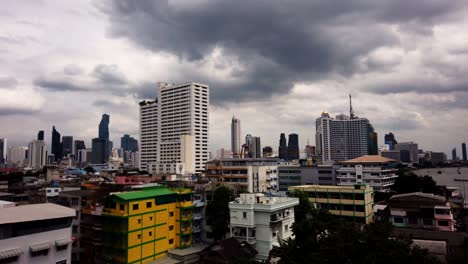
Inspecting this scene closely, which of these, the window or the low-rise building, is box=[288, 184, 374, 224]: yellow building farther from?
the window

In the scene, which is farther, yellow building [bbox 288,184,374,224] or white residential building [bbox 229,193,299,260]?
yellow building [bbox 288,184,374,224]

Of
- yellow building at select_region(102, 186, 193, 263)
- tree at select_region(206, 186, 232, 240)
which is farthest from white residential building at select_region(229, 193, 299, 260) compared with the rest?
yellow building at select_region(102, 186, 193, 263)

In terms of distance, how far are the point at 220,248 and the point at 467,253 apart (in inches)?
922

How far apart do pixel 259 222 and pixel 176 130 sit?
120279 mm

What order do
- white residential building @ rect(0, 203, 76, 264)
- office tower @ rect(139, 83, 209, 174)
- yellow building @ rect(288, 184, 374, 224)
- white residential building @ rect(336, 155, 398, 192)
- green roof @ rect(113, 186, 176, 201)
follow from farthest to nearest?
office tower @ rect(139, 83, 209, 174) → white residential building @ rect(336, 155, 398, 192) → yellow building @ rect(288, 184, 374, 224) → green roof @ rect(113, 186, 176, 201) → white residential building @ rect(0, 203, 76, 264)

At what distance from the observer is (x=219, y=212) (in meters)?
43.6

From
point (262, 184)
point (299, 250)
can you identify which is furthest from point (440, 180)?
point (299, 250)

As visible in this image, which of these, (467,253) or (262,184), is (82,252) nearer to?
(467,253)

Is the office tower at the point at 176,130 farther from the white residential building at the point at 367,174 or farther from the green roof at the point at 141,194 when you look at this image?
the green roof at the point at 141,194

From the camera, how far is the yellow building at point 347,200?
52.4 metres

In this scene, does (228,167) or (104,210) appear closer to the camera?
(104,210)

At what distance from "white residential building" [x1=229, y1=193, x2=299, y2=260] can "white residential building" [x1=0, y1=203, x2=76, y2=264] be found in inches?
792

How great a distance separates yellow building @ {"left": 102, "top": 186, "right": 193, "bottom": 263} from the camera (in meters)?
35.1

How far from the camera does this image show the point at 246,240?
39.2 metres
